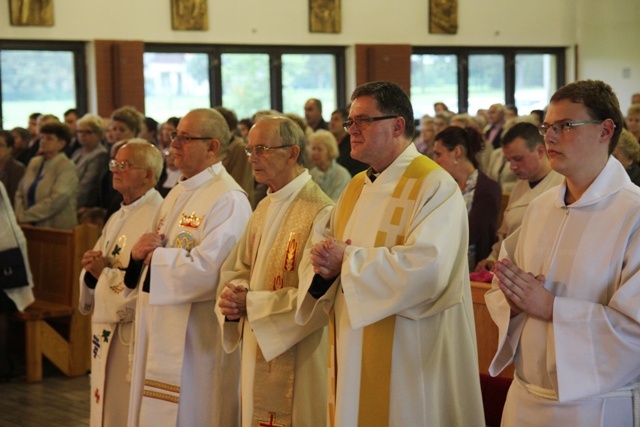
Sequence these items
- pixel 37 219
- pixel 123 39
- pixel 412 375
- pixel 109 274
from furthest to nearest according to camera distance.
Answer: pixel 123 39 → pixel 37 219 → pixel 109 274 → pixel 412 375

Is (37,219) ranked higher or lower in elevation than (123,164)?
lower

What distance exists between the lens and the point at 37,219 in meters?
8.16

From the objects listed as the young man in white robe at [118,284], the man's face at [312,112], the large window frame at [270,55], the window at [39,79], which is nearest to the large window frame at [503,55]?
the large window frame at [270,55]

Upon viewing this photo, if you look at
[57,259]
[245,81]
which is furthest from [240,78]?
[57,259]

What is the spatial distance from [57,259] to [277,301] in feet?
12.9

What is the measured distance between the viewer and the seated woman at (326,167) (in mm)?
8320

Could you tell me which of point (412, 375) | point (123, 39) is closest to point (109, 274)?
point (412, 375)

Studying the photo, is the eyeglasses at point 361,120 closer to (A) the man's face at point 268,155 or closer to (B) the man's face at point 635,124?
(A) the man's face at point 268,155

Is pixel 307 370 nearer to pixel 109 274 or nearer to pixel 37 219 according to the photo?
pixel 109 274

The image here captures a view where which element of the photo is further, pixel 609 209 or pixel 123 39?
pixel 123 39

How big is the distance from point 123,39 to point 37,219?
7220mm

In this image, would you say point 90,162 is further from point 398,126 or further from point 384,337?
point 384,337

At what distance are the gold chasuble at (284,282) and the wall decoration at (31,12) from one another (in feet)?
35.8

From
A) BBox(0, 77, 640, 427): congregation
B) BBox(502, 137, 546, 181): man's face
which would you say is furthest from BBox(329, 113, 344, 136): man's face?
BBox(502, 137, 546, 181): man's face
